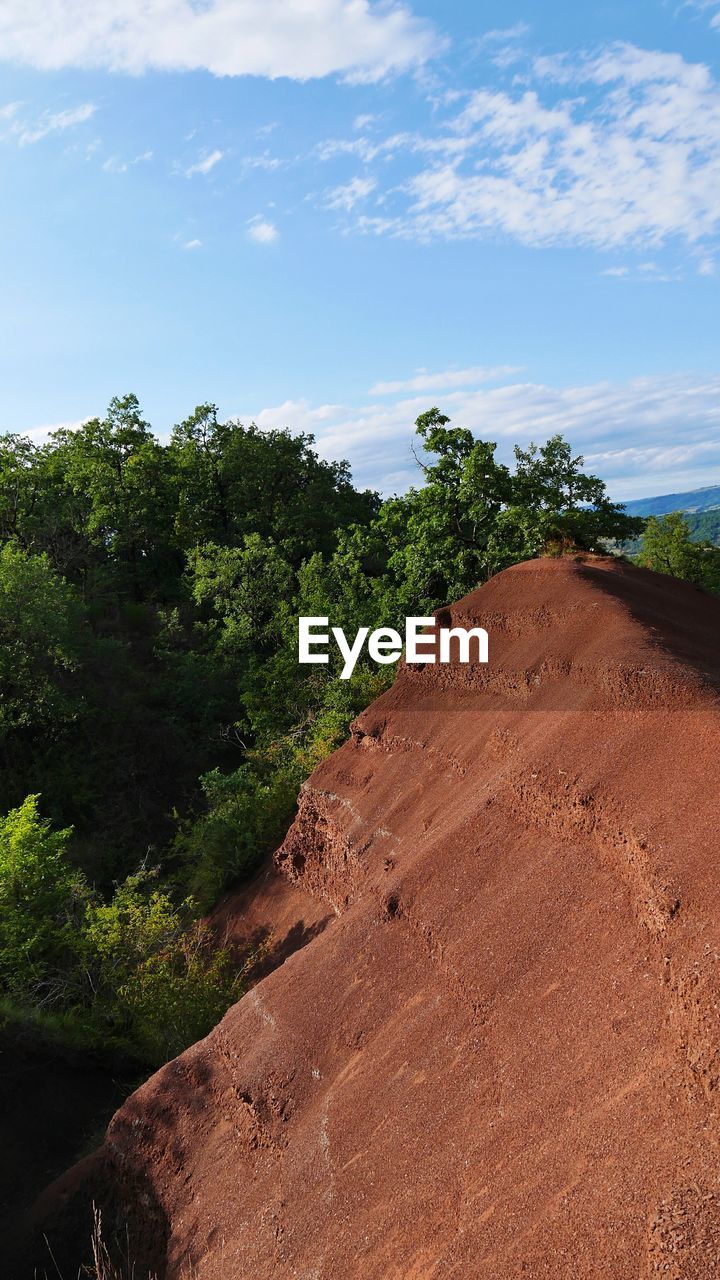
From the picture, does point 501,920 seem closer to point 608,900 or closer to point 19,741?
point 608,900

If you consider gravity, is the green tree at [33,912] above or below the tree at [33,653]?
below

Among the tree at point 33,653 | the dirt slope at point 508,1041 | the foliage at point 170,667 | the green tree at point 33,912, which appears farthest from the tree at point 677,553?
the green tree at point 33,912

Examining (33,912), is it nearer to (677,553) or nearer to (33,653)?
(33,653)

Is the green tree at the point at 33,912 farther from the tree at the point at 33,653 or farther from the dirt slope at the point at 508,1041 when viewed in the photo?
the tree at the point at 33,653

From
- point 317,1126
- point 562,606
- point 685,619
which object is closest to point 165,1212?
point 317,1126

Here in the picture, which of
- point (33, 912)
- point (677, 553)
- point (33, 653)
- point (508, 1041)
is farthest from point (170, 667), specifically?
point (677, 553)

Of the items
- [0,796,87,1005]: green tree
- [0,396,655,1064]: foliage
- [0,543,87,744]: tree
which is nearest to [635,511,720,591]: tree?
[0,396,655,1064]: foliage

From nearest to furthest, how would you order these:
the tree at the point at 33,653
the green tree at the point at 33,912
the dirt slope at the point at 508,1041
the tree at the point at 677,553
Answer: the dirt slope at the point at 508,1041, the green tree at the point at 33,912, the tree at the point at 33,653, the tree at the point at 677,553

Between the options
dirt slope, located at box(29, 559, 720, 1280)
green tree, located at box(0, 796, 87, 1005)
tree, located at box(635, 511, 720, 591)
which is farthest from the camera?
tree, located at box(635, 511, 720, 591)

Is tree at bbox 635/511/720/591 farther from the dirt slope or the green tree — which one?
the green tree
